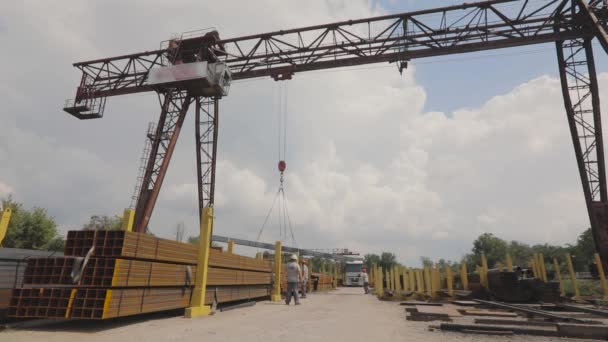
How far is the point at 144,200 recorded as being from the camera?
15.6 m

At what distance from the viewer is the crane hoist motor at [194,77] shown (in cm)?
1585

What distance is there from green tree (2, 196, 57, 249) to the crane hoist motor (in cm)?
1877

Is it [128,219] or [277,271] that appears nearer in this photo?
[128,219]

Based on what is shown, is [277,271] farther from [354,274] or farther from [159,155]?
[354,274]

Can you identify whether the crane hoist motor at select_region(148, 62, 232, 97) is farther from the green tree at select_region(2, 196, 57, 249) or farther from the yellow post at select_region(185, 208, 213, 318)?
the green tree at select_region(2, 196, 57, 249)

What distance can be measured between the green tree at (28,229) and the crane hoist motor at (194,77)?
18775mm

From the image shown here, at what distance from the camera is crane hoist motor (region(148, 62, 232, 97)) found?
52.0ft

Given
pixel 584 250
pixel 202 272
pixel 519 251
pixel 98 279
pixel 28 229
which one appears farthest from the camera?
pixel 519 251

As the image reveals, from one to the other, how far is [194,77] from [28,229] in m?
21.4

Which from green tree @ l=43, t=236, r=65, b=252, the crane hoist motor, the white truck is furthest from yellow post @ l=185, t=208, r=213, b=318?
green tree @ l=43, t=236, r=65, b=252

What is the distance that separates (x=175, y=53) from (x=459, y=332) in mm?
16236

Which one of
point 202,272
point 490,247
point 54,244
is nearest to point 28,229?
point 54,244

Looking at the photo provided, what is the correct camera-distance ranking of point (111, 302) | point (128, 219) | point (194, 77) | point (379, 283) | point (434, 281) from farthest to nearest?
point (379, 283)
point (194, 77)
point (434, 281)
point (128, 219)
point (111, 302)

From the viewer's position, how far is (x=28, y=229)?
89.1ft
